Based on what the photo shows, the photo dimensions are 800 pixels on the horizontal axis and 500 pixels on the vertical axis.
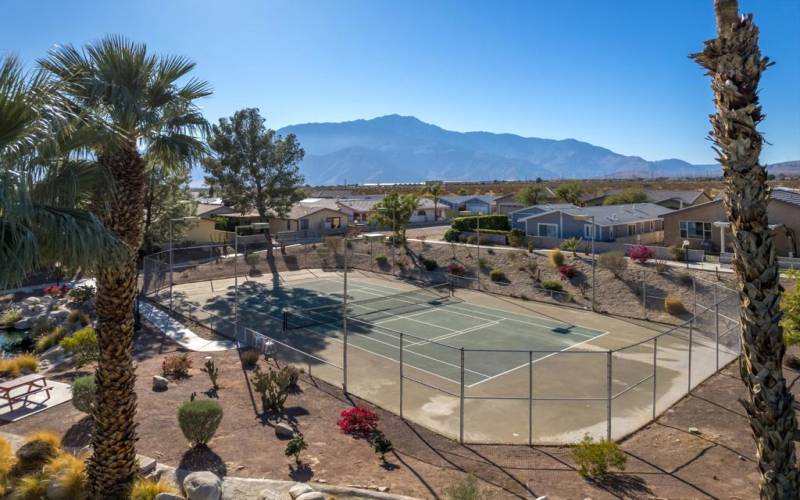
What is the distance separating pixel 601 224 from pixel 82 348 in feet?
132

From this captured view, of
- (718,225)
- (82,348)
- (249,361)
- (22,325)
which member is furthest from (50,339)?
(718,225)

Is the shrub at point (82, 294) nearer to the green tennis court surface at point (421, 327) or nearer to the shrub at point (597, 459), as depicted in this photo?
the green tennis court surface at point (421, 327)

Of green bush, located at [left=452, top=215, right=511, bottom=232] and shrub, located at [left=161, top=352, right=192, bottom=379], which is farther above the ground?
green bush, located at [left=452, top=215, right=511, bottom=232]

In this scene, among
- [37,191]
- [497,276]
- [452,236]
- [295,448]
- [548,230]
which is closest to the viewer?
[37,191]

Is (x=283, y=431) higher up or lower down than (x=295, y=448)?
lower down

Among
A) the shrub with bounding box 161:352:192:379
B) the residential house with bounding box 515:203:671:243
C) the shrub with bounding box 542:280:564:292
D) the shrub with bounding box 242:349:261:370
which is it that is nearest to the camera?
the shrub with bounding box 161:352:192:379

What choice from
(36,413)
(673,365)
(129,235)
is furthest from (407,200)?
(129,235)

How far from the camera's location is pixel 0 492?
10.5 metres

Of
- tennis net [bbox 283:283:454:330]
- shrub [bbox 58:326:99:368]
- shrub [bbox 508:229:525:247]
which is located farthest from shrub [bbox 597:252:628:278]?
shrub [bbox 58:326:99:368]

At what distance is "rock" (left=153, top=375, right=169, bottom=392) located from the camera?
713 inches

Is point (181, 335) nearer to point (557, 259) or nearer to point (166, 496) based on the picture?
point (166, 496)

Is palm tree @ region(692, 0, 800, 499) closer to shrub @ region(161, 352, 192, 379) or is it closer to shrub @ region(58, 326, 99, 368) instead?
shrub @ region(161, 352, 192, 379)

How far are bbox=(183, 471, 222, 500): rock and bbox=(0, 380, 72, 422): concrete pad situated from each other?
8397 millimetres

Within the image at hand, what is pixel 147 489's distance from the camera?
10156 millimetres
